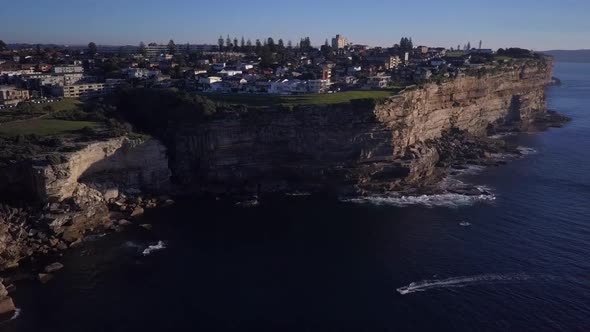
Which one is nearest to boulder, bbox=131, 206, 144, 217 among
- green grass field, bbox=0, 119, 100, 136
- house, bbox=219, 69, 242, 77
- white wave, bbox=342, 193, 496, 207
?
green grass field, bbox=0, 119, 100, 136

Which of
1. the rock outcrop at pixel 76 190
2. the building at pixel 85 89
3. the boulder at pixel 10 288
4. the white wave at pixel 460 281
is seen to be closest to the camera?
the white wave at pixel 460 281

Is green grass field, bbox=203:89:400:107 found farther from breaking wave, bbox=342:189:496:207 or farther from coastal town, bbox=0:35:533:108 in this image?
breaking wave, bbox=342:189:496:207

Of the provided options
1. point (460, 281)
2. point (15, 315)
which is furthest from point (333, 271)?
point (15, 315)

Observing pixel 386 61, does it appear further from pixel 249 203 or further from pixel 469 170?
pixel 249 203

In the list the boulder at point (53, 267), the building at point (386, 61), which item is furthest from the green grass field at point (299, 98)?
the building at point (386, 61)

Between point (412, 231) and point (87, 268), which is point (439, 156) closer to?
point (412, 231)

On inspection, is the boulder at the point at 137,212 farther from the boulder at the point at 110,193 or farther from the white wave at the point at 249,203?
the white wave at the point at 249,203
